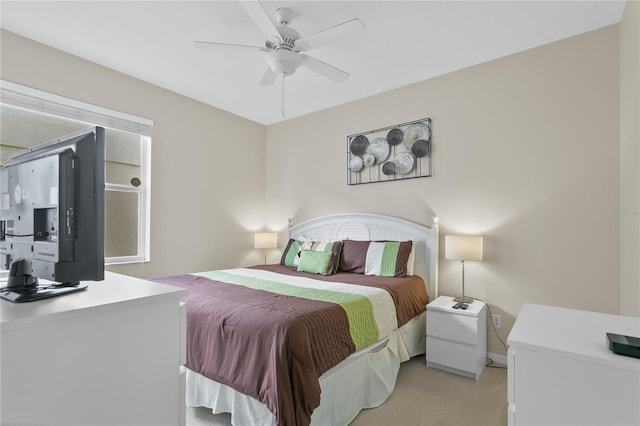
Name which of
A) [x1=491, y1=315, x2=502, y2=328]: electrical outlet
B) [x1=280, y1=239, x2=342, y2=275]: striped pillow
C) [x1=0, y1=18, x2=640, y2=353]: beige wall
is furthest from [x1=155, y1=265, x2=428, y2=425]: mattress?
[x1=0, y1=18, x2=640, y2=353]: beige wall

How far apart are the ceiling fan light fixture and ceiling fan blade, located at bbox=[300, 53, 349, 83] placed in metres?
0.05

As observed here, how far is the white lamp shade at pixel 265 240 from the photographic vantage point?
4.46 m

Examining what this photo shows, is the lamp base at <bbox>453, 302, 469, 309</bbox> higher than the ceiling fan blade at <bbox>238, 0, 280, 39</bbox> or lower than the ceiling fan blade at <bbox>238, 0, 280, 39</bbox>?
lower

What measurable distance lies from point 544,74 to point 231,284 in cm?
317

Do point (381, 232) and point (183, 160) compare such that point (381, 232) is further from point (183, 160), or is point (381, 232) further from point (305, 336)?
point (183, 160)

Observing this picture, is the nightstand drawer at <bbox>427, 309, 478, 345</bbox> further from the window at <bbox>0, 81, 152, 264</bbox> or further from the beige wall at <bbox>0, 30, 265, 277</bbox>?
the window at <bbox>0, 81, 152, 264</bbox>

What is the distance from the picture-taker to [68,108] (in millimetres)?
2943

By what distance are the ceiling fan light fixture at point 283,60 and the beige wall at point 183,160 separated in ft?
6.11

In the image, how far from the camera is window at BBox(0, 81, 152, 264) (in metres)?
2.70

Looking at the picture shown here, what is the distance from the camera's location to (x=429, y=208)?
3.38 metres

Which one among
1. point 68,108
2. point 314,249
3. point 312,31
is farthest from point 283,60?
point 68,108

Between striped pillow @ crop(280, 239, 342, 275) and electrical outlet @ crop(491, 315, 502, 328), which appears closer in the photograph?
electrical outlet @ crop(491, 315, 502, 328)

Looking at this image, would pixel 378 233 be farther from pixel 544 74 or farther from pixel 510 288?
pixel 544 74

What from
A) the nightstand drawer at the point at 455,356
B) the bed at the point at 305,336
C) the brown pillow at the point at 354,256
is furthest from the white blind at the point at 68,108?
the nightstand drawer at the point at 455,356
